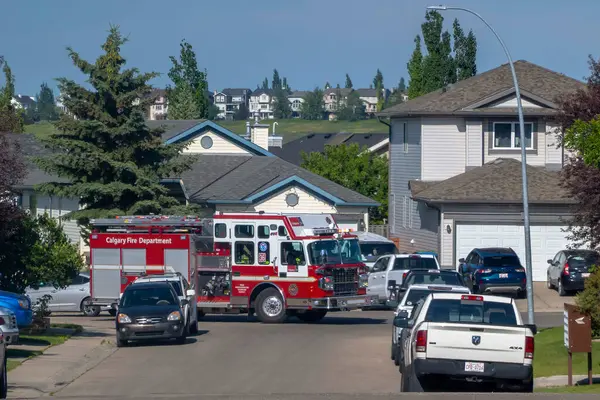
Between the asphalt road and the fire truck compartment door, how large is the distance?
179 cm

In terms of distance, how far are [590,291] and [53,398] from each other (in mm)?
10147

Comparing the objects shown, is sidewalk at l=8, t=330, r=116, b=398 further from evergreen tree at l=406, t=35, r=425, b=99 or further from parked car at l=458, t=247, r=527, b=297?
evergreen tree at l=406, t=35, r=425, b=99

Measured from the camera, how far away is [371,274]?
118 feet

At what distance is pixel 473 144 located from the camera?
45719 millimetres

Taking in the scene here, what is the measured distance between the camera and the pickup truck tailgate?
14727mm

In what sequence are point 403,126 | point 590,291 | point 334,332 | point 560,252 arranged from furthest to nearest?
point 403,126 → point 560,252 → point 334,332 → point 590,291

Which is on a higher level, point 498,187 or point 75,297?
point 498,187

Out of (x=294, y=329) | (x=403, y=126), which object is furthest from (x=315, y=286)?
(x=403, y=126)

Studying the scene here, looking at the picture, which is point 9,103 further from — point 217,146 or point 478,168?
point 478,168

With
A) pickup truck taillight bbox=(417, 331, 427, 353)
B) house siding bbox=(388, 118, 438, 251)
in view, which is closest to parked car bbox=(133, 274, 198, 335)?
pickup truck taillight bbox=(417, 331, 427, 353)

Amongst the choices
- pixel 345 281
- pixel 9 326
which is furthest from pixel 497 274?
pixel 9 326

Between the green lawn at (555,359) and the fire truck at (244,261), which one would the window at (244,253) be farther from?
the green lawn at (555,359)

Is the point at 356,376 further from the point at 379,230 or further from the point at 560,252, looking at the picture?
the point at 379,230

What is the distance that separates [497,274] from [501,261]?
2.30 ft
